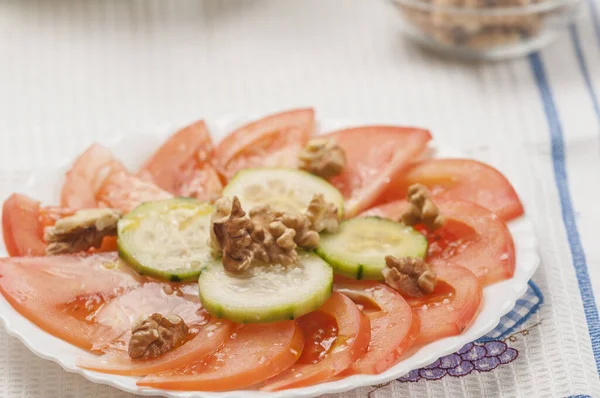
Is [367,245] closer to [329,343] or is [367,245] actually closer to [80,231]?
[329,343]

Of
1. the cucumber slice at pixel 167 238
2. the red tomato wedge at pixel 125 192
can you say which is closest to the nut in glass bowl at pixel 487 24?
the red tomato wedge at pixel 125 192

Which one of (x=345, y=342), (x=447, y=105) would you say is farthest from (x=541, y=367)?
(x=447, y=105)

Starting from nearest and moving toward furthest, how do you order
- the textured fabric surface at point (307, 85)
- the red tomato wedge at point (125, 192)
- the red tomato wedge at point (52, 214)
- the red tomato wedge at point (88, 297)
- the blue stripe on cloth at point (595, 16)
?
the red tomato wedge at point (88, 297)
the red tomato wedge at point (52, 214)
the red tomato wedge at point (125, 192)
the textured fabric surface at point (307, 85)
the blue stripe on cloth at point (595, 16)

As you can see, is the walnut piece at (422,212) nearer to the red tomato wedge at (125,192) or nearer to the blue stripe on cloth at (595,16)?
the red tomato wedge at (125,192)

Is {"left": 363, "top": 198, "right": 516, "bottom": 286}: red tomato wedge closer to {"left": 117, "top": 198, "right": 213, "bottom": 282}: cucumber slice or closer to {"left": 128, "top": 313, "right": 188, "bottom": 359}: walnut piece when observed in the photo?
{"left": 117, "top": 198, "right": 213, "bottom": 282}: cucumber slice

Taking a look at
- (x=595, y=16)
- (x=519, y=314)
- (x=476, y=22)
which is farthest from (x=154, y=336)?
(x=595, y=16)
